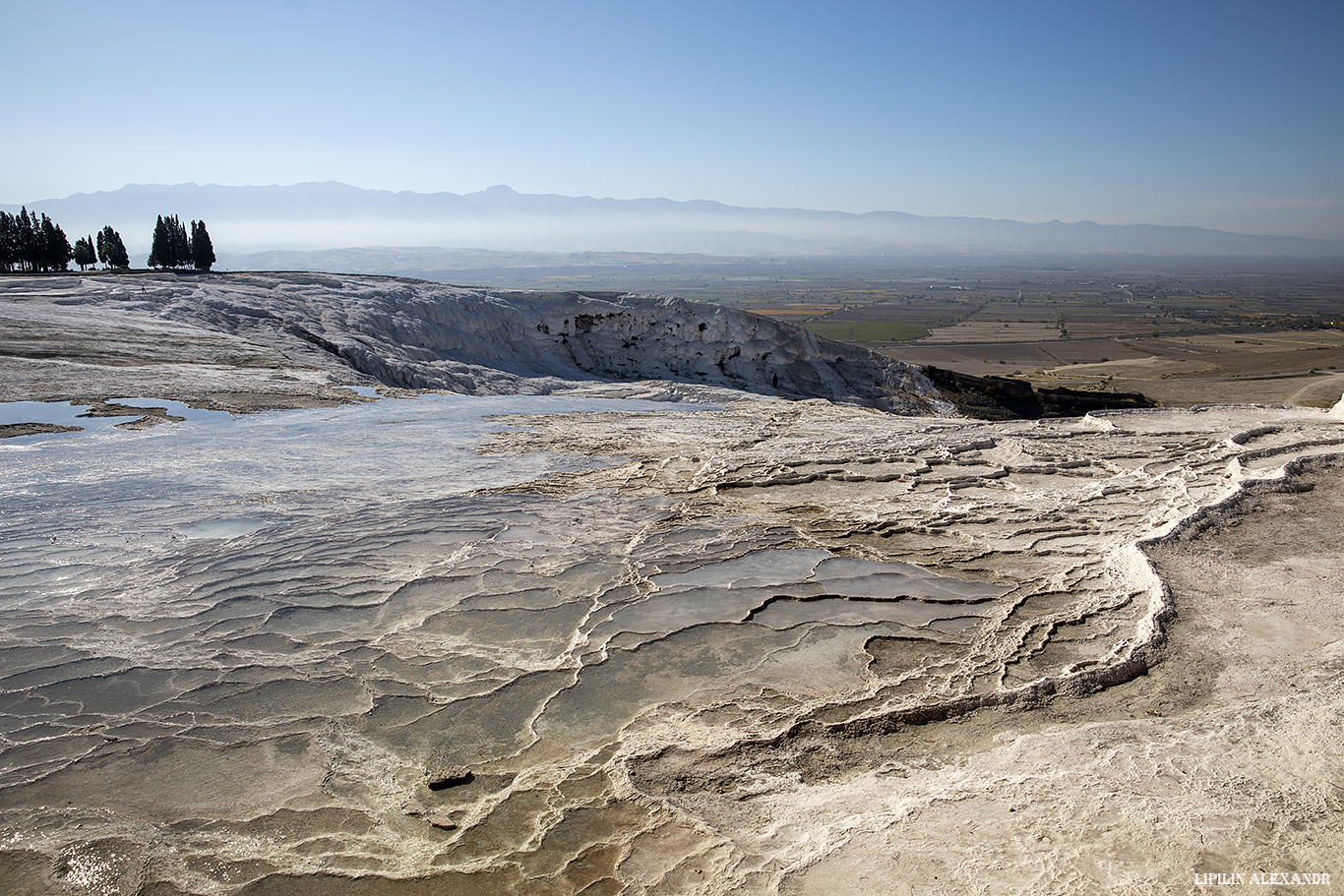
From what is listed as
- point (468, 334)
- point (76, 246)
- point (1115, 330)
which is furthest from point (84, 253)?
point (1115, 330)

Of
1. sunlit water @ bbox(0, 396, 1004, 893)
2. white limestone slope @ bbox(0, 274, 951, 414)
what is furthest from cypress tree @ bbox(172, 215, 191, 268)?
sunlit water @ bbox(0, 396, 1004, 893)

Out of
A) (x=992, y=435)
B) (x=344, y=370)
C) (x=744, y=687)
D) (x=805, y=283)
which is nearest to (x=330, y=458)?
(x=744, y=687)

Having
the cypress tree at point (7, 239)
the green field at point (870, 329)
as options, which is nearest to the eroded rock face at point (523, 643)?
the cypress tree at point (7, 239)

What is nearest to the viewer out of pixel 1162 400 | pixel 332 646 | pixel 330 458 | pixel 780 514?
pixel 332 646

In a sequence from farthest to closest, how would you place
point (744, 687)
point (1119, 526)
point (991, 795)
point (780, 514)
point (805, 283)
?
point (805, 283) → point (780, 514) → point (1119, 526) → point (744, 687) → point (991, 795)

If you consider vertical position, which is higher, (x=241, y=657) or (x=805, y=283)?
(x=805, y=283)

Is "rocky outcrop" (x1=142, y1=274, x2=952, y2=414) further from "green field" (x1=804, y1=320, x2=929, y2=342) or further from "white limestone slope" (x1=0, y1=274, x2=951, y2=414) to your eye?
"green field" (x1=804, y1=320, x2=929, y2=342)

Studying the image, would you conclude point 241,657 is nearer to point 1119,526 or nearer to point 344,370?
point 1119,526
